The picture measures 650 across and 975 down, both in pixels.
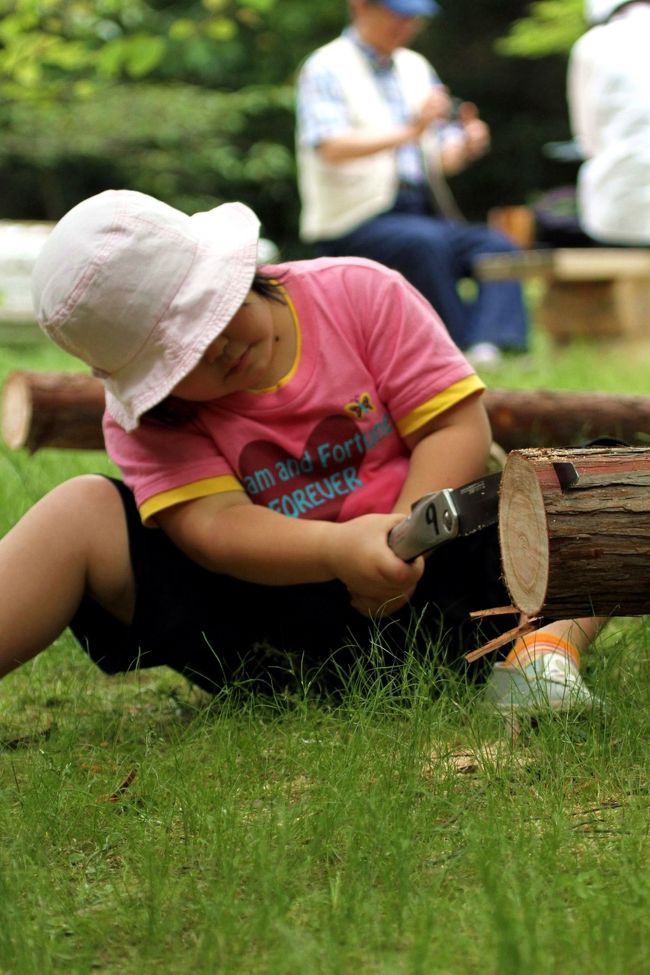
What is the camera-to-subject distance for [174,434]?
→ 241 centimetres

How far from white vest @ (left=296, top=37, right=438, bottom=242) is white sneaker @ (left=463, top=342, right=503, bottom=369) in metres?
0.90

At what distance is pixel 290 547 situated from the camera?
2309 millimetres

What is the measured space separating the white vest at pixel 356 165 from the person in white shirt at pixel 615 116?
0.76 meters

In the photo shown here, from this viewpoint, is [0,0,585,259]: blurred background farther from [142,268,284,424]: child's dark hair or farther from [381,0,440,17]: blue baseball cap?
[142,268,284,424]: child's dark hair

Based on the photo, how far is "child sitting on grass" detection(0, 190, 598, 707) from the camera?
7.30 ft

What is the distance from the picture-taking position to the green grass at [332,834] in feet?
5.11

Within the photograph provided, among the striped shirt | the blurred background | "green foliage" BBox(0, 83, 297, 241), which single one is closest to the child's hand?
the striped shirt

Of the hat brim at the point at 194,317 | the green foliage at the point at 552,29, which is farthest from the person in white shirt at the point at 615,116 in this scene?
the green foliage at the point at 552,29

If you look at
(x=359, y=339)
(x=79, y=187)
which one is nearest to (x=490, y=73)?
(x=79, y=187)

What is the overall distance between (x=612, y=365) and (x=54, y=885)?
5836 mm

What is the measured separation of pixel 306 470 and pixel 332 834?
78cm

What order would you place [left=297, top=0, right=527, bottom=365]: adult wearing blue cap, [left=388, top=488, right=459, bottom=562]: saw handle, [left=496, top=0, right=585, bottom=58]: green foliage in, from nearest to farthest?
[left=388, top=488, right=459, bottom=562]: saw handle → [left=297, top=0, right=527, bottom=365]: adult wearing blue cap → [left=496, top=0, right=585, bottom=58]: green foliage

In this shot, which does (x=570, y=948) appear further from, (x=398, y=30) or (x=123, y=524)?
(x=398, y=30)

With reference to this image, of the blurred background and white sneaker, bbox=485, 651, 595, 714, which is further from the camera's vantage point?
the blurred background
